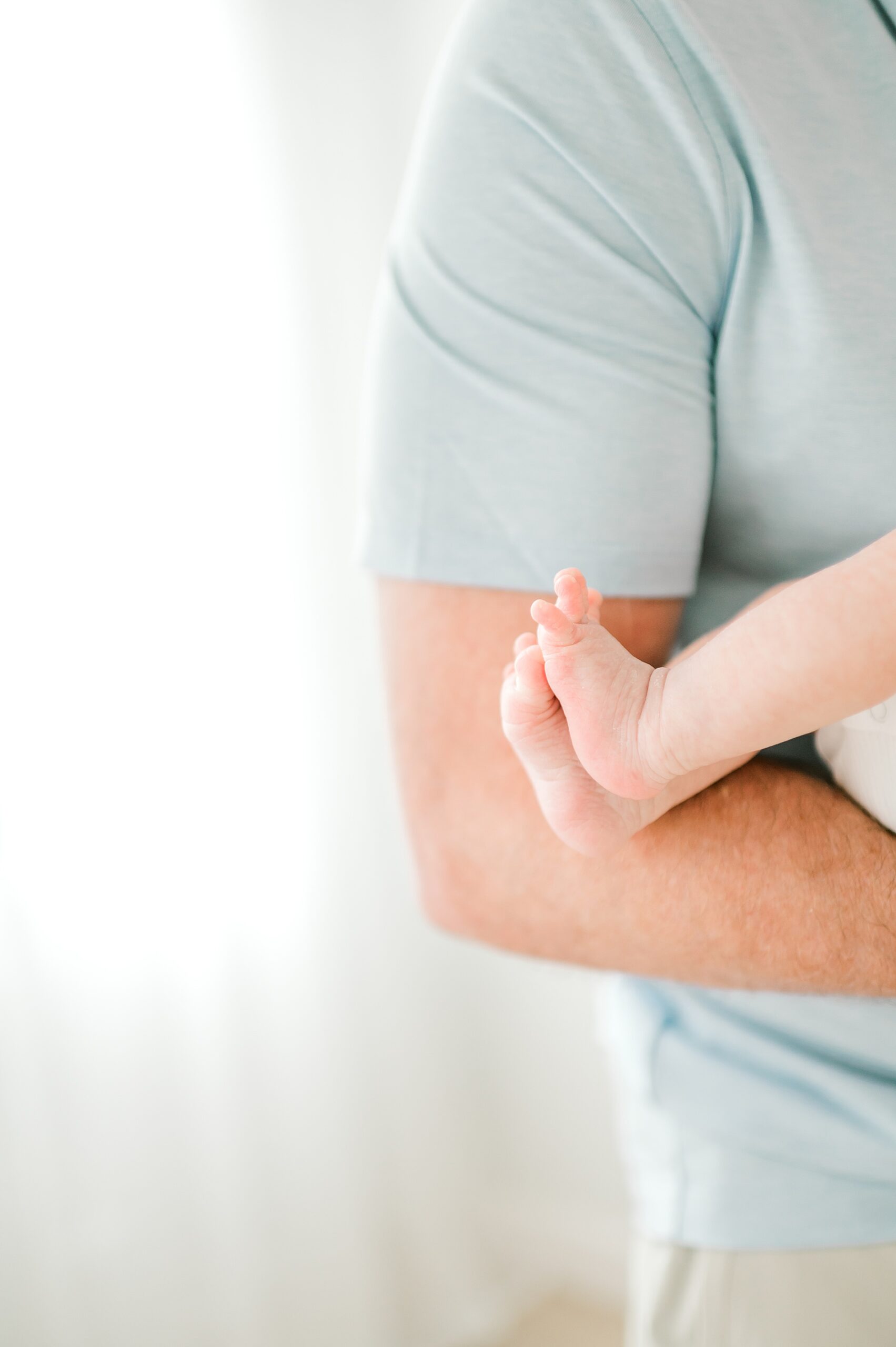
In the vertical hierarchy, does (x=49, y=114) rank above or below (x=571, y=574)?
above

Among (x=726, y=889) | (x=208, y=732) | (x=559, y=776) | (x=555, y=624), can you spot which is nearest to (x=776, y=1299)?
(x=726, y=889)

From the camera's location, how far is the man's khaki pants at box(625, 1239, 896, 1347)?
2.38 feet

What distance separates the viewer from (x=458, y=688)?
713 mm

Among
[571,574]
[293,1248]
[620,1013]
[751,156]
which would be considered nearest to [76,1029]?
[293,1248]

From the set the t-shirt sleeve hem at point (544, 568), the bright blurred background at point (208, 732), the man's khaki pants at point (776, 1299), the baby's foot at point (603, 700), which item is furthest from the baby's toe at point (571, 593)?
the bright blurred background at point (208, 732)

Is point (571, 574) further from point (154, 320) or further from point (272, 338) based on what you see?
point (272, 338)

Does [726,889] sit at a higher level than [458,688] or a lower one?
lower

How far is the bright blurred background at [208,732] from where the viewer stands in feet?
4.27

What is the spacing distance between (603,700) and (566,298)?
0.28 meters

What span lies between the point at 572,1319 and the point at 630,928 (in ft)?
5.50

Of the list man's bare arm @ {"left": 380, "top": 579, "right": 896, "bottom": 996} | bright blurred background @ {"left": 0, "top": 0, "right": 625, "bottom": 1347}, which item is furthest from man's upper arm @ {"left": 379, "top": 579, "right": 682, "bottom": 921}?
bright blurred background @ {"left": 0, "top": 0, "right": 625, "bottom": 1347}

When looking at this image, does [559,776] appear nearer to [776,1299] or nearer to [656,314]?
[656,314]

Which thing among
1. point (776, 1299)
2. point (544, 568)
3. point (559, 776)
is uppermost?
point (544, 568)

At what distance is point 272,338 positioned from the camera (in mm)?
1588
